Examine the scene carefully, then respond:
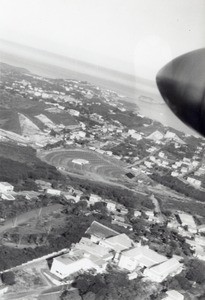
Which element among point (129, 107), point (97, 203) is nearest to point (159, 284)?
point (97, 203)

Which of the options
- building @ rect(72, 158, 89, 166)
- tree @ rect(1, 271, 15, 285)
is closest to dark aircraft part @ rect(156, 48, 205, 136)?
tree @ rect(1, 271, 15, 285)

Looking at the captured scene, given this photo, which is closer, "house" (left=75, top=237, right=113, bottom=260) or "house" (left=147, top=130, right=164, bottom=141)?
"house" (left=75, top=237, right=113, bottom=260)

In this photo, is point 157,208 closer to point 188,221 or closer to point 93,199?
point 188,221

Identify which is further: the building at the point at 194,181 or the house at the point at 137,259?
the building at the point at 194,181

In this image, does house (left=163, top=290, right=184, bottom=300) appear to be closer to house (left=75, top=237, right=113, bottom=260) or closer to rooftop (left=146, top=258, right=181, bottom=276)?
rooftop (left=146, top=258, right=181, bottom=276)

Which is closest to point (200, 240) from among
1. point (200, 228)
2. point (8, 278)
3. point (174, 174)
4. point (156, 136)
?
point (200, 228)

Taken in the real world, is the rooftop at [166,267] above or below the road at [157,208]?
above

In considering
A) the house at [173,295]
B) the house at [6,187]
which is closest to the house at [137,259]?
the house at [173,295]

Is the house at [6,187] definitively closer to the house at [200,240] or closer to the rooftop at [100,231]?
the rooftop at [100,231]
